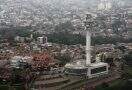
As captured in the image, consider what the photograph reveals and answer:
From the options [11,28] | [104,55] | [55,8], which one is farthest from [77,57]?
[55,8]

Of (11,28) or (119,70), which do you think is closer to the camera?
(119,70)

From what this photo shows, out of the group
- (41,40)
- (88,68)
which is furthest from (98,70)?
(41,40)

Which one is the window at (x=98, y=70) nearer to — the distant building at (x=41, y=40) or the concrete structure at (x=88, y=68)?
the concrete structure at (x=88, y=68)

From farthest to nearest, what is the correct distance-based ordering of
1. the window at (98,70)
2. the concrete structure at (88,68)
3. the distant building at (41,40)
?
the distant building at (41,40)
the window at (98,70)
the concrete structure at (88,68)

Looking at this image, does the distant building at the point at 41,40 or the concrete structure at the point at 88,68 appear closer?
the concrete structure at the point at 88,68

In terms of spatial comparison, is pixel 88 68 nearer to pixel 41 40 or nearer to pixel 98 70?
pixel 98 70

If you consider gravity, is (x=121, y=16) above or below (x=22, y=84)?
above

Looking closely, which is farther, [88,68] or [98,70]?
[98,70]

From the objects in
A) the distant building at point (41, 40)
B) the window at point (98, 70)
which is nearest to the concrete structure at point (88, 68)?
the window at point (98, 70)

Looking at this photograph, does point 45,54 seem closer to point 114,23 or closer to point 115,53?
point 115,53

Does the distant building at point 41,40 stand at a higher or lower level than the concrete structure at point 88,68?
higher

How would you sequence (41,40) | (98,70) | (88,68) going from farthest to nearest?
(41,40), (98,70), (88,68)
